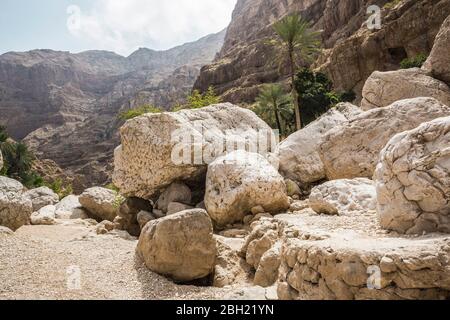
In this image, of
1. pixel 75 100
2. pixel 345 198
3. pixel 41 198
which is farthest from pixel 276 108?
pixel 75 100

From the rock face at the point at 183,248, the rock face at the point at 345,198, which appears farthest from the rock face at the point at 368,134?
the rock face at the point at 183,248

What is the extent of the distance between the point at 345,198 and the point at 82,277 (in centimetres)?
491

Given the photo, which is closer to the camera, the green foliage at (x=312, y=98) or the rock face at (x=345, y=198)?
the rock face at (x=345, y=198)

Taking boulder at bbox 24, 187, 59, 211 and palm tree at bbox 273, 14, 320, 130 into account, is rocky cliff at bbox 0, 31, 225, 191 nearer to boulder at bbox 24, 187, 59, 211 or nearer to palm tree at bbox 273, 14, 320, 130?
boulder at bbox 24, 187, 59, 211

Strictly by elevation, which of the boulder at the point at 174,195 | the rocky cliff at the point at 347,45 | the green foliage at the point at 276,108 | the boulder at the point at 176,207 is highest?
the rocky cliff at the point at 347,45

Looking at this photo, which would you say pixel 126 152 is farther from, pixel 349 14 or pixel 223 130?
pixel 349 14

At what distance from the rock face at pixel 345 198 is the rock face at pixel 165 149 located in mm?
3890

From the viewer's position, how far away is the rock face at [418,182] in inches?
168

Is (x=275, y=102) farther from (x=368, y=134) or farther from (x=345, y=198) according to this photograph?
(x=345, y=198)

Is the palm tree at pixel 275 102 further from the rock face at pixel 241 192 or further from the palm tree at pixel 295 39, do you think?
the rock face at pixel 241 192

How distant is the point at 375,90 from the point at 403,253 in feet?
33.1

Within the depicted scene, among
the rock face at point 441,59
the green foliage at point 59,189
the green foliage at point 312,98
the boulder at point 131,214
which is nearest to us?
the boulder at point 131,214

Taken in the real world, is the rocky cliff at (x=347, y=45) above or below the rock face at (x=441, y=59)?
above
